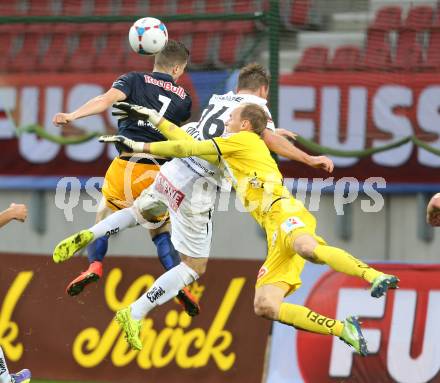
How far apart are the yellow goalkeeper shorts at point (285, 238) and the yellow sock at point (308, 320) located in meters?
0.20

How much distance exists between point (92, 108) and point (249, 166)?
1.25m

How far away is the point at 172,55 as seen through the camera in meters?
9.20

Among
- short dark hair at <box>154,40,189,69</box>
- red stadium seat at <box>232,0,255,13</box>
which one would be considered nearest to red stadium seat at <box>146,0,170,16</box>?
red stadium seat at <box>232,0,255,13</box>

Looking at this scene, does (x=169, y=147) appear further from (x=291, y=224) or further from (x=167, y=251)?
(x=167, y=251)

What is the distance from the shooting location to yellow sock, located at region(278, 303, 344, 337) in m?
8.22

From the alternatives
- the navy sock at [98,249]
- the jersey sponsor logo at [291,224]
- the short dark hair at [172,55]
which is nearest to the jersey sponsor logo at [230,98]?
the short dark hair at [172,55]

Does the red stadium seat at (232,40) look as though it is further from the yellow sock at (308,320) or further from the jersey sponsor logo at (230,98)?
the yellow sock at (308,320)

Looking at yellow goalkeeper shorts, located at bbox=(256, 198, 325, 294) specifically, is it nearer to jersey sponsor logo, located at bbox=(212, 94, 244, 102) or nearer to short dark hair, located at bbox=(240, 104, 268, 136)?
short dark hair, located at bbox=(240, 104, 268, 136)

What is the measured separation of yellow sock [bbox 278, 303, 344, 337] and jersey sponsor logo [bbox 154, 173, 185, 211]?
4.04 ft

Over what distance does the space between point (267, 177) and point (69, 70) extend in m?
5.24

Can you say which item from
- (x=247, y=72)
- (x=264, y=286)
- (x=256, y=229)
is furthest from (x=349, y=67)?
(x=264, y=286)

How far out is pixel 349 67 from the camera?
11.9 metres

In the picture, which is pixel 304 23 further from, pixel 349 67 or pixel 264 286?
pixel 264 286

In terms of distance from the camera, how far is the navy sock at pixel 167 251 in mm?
9477
